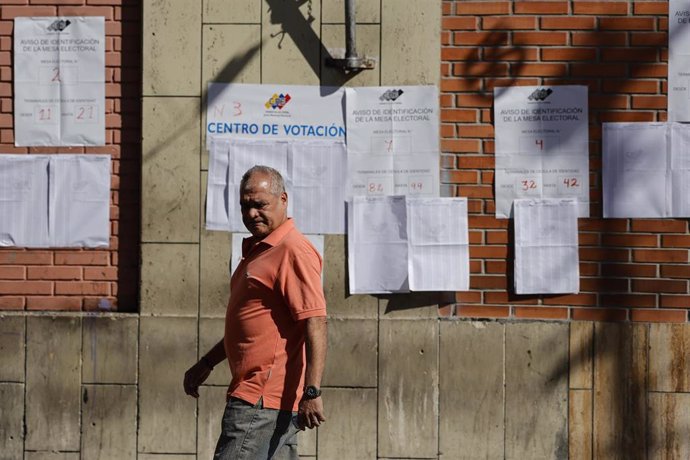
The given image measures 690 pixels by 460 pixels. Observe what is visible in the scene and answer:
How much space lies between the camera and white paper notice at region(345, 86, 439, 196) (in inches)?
232

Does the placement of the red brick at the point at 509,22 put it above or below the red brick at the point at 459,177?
above

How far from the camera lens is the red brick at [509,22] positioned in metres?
5.89

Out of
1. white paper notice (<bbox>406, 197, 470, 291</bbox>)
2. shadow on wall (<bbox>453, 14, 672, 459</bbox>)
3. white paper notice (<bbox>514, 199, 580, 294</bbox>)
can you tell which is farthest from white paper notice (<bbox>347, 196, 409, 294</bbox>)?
white paper notice (<bbox>514, 199, 580, 294</bbox>)

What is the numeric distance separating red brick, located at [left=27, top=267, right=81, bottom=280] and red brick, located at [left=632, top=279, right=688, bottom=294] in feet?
11.1

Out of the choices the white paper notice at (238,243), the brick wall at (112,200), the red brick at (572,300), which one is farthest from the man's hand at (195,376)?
the red brick at (572,300)

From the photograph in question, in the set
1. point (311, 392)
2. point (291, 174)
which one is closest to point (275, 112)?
point (291, 174)

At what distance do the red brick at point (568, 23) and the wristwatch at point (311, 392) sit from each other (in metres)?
2.95

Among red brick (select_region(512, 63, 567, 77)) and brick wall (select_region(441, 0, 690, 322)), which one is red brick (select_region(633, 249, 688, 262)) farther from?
red brick (select_region(512, 63, 567, 77))

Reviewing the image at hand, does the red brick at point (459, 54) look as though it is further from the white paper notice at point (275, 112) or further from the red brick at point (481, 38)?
the white paper notice at point (275, 112)

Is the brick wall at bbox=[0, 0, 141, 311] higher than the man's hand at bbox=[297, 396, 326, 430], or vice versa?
the brick wall at bbox=[0, 0, 141, 311]

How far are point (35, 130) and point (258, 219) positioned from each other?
2439 mm

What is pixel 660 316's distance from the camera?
587 centimetres

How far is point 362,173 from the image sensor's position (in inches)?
233

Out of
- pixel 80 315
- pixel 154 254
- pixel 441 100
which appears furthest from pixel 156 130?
pixel 441 100
